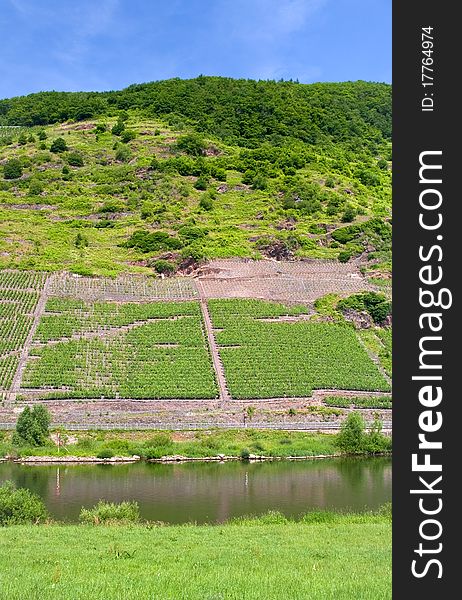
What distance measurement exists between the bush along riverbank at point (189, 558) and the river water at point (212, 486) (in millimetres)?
3228

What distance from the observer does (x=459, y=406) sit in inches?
194

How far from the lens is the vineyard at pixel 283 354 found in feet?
171

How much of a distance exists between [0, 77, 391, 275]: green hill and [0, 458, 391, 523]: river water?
41697 mm

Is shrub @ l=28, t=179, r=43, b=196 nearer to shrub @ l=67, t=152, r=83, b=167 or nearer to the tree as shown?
shrub @ l=67, t=152, r=83, b=167

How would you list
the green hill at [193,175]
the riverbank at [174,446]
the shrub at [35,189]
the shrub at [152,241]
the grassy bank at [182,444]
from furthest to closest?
the shrub at [35,189]
the green hill at [193,175]
the shrub at [152,241]
the grassy bank at [182,444]
the riverbank at [174,446]

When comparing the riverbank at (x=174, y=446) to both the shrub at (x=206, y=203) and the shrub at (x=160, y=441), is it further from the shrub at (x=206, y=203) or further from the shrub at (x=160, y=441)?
the shrub at (x=206, y=203)

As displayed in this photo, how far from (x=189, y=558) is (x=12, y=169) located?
114493 millimetres

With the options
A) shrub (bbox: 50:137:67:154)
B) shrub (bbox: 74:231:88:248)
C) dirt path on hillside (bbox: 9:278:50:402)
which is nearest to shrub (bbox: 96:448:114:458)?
dirt path on hillside (bbox: 9:278:50:402)

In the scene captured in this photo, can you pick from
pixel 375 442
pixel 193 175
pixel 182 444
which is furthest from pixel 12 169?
pixel 375 442

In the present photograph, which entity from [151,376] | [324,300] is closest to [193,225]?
[324,300]

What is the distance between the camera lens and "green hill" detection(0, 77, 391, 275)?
8631 centimetres

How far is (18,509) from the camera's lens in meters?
22.8

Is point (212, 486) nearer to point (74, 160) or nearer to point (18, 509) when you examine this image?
point (18, 509)

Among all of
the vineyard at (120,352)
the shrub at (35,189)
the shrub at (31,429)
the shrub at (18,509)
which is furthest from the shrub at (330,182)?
the shrub at (18,509)
